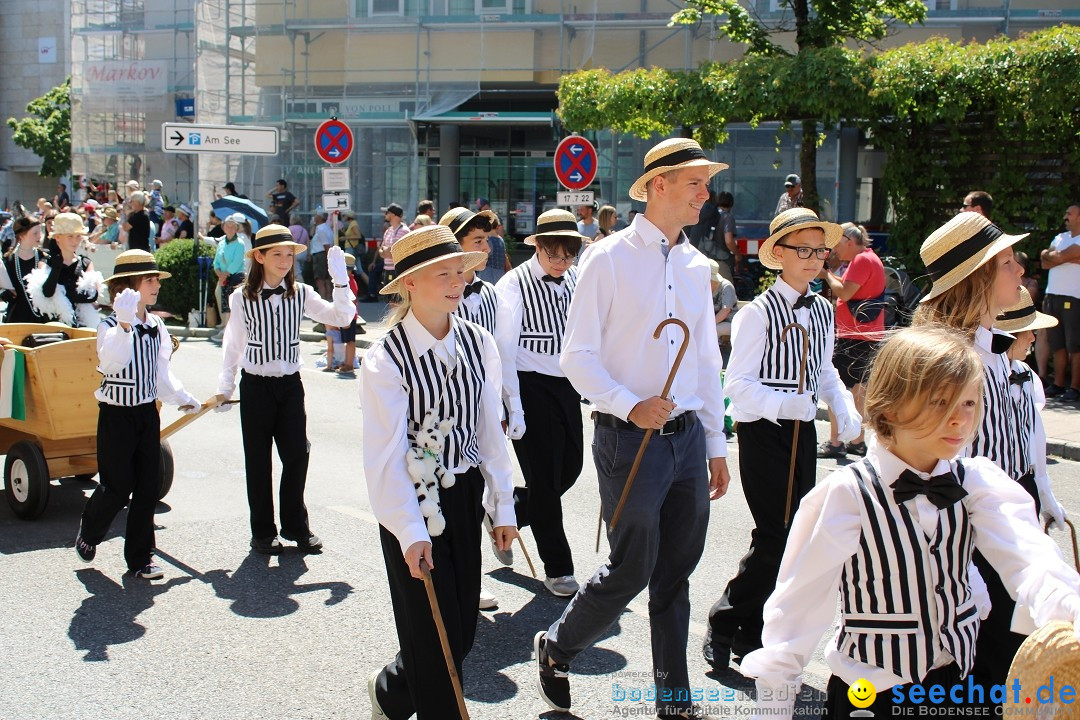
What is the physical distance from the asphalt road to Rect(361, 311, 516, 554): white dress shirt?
114 centimetres

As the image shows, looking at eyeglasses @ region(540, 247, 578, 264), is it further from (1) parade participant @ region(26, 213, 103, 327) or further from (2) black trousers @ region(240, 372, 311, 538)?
(1) parade participant @ region(26, 213, 103, 327)

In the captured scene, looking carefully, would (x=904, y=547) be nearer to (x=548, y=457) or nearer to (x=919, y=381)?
(x=919, y=381)

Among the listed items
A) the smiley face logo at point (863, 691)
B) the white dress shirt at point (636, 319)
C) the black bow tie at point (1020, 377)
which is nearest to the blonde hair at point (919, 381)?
the smiley face logo at point (863, 691)

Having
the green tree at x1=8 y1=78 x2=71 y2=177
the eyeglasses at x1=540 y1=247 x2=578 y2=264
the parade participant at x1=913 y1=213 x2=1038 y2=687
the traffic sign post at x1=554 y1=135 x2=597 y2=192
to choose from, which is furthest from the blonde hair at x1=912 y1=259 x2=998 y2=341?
the green tree at x1=8 y1=78 x2=71 y2=177

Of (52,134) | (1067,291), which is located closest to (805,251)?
(1067,291)

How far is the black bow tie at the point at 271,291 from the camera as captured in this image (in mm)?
6887

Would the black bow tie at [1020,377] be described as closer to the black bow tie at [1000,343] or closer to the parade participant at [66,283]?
the black bow tie at [1000,343]

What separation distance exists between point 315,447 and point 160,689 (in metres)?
5.24

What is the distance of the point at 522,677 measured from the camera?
16.5 feet

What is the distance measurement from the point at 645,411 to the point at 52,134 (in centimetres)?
6026

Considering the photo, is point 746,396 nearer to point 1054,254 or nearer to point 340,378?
Result: point 1054,254

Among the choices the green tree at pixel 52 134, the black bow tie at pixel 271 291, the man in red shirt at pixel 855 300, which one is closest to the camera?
the black bow tie at pixel 271 291

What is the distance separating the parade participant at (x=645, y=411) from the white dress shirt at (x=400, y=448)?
1.66ft

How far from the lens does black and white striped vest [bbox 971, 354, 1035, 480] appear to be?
149 inches
